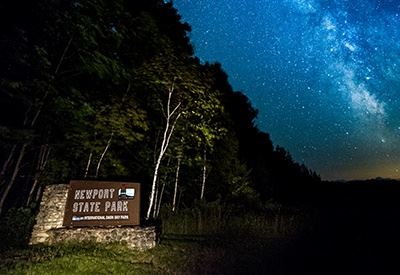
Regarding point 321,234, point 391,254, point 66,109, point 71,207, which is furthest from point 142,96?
point 391,254

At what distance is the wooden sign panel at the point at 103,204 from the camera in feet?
47.3

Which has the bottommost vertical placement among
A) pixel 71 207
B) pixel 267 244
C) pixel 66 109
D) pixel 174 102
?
pixel 267 244

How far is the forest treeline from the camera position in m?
12.5

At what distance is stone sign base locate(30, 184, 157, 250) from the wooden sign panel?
13.0 inches

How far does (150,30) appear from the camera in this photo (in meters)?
20.1

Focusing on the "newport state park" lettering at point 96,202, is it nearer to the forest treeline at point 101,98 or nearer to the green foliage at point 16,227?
the forest treeline at point 101,98

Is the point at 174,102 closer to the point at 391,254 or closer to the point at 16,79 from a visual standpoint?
the point at 16,79

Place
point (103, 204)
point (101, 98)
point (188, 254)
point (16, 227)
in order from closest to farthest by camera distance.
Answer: point (188, 254)
point (103, 204)
point (16, 227)
point (101, 98)

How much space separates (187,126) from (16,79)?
38.0 ft

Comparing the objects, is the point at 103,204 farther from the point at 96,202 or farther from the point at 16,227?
the point at 16,227

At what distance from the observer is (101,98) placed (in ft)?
64.0

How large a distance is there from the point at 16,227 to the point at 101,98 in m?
8.47

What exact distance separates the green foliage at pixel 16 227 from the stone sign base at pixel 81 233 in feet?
3.65

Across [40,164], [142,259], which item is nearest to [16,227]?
[40,164]
